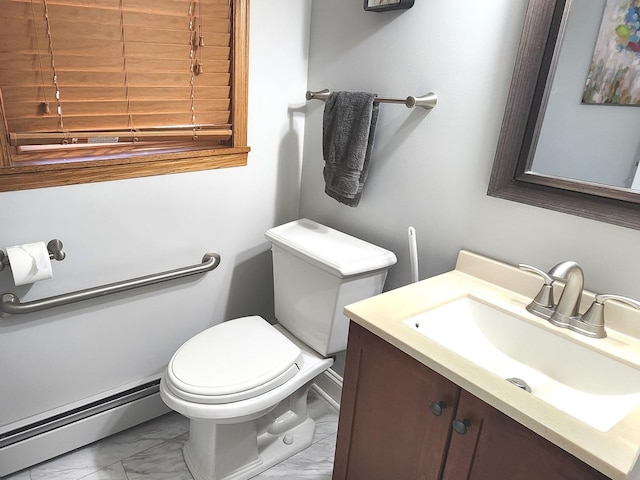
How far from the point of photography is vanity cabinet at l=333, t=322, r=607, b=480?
84 cm

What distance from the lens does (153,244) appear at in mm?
1625

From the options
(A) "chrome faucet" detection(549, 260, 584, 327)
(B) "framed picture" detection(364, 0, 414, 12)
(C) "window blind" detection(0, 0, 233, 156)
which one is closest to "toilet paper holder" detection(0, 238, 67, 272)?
(C) "window blind" detection(0, 0, 233, 156)

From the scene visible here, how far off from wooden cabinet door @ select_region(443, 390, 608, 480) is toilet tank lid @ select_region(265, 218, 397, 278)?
62 cm

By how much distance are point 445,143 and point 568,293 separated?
57cm

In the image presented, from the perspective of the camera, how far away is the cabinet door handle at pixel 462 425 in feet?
3.06

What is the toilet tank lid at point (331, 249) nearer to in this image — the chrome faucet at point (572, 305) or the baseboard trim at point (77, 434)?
the chrome faucet at point (572, 305)

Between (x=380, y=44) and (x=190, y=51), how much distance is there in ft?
2.19

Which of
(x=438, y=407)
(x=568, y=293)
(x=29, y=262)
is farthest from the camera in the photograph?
(x=29, y=262)

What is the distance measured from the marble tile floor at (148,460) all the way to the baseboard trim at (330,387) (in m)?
0.15

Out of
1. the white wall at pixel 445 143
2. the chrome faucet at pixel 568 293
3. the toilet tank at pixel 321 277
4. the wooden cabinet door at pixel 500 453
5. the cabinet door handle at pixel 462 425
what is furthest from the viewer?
the toilet tank at pixel 321 277

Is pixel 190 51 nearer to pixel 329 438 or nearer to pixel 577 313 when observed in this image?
pixel 577 313

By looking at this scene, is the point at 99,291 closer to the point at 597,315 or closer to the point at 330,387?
the point at 330,387

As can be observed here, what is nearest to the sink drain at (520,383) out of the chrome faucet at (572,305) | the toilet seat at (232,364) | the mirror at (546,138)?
the chrome faucet at (572,305)

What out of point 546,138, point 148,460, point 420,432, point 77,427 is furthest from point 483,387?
point 77,427
